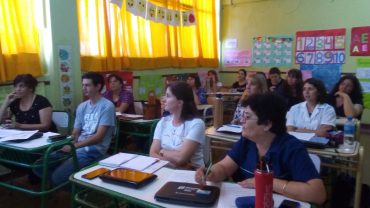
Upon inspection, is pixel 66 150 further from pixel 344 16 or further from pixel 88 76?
pixel 344 16

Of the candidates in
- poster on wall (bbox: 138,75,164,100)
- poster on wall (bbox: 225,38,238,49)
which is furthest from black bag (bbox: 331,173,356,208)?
poster on wall (bbox: 225,38,238,49)

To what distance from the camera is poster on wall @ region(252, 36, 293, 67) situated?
20.7 ft

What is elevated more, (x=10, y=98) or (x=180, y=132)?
(x=10, y=98)

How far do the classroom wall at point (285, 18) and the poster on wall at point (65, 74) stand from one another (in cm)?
408

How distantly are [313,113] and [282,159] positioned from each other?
1.68m

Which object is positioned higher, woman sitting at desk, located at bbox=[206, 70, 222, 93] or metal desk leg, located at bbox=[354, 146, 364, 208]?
woman sitting at desk, located at bbox=[206, 70, 222, 93]

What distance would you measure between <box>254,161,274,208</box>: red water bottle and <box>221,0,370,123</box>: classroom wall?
17.8 ft

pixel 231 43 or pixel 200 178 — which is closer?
pixel 200 178

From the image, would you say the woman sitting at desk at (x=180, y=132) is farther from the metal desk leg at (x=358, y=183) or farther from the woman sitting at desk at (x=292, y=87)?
the woman sitting at desk at (x=292, y=87)

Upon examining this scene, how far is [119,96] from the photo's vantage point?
13.0 feet

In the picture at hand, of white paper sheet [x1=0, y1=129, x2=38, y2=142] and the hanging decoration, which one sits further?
the hanging decoration

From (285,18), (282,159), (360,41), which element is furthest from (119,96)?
(360,41)

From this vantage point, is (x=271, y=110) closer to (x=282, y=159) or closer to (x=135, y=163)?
(x=282, y=159)

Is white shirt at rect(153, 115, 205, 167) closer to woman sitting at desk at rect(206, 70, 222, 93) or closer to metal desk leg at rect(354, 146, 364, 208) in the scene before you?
metal desk leg at rect(354, 146, 364, 208)
